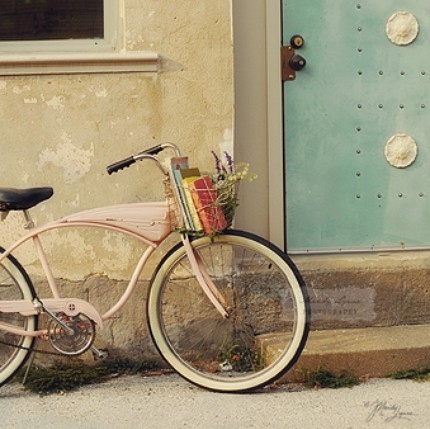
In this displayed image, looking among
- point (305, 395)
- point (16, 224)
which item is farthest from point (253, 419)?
point (16, 224)

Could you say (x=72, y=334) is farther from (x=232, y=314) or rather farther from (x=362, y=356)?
(x=362, y=356)

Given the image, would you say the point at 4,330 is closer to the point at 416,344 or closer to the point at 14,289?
the point at 14,289

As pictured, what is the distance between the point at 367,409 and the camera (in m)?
4.53

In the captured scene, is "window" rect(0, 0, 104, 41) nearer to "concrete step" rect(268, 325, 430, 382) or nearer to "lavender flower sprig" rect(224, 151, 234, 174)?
"lavender flower sprig" rect(224, 151, 234, 174)

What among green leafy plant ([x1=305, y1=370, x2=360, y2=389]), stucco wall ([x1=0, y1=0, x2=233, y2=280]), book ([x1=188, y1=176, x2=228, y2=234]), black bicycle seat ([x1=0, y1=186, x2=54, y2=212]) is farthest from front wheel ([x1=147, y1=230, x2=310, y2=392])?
black bicycle seat ([x1=0, y1=186, x2=54, y2=212])

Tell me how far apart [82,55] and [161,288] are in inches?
53.8

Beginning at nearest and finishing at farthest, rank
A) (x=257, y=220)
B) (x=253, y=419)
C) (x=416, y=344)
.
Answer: (x=253, y=419) < (x=416, y=344) < (x=257, y=220)

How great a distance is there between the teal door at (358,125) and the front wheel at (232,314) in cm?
54

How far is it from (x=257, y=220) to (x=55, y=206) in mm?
1179

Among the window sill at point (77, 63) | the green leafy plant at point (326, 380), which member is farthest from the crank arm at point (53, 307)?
the window sill at point (77, 63)

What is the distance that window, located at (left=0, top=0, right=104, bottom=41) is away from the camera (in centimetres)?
532

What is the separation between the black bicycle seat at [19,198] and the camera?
4605mm

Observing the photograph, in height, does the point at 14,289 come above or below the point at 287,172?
below

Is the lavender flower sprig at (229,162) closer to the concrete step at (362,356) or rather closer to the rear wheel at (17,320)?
the concrete step at (362,356)
